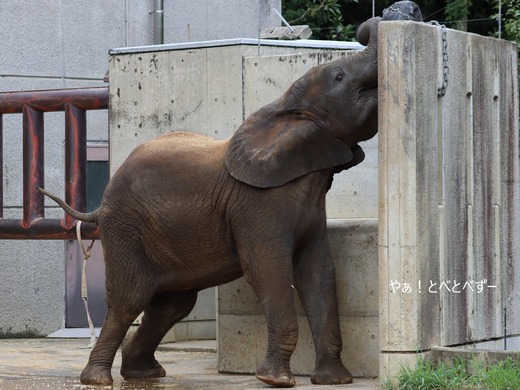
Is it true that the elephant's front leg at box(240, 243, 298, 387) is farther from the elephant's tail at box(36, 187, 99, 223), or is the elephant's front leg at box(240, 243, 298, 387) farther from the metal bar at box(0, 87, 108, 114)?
the metal bar at box(0, 87, 108, 114)

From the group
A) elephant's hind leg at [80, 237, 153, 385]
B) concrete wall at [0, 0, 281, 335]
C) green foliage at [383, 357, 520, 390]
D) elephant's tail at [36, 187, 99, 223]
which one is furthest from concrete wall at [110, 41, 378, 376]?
concrete wall at [0, 0, 281, 335]

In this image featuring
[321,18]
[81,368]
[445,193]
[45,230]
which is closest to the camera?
[445,193]

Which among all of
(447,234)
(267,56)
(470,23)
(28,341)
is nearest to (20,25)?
(28,341)

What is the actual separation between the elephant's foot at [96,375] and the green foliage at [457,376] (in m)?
2.26

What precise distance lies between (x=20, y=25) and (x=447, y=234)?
6.79 m

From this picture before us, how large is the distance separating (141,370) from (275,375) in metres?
1.53

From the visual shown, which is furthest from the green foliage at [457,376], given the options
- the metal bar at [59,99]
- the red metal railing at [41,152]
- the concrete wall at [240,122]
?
the metal bar at [59,99]

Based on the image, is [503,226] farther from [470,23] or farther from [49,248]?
[470,23]

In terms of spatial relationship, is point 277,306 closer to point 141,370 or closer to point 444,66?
point 141,370

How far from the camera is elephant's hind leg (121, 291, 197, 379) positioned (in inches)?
409

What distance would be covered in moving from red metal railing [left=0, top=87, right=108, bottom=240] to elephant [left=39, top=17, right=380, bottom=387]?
1.90 metres

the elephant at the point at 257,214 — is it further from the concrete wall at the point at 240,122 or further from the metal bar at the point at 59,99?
the metal bar at the point at 59,99

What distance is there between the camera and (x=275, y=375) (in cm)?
923

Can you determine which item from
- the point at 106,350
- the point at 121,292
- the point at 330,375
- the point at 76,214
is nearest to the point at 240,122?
the point at 76,214
